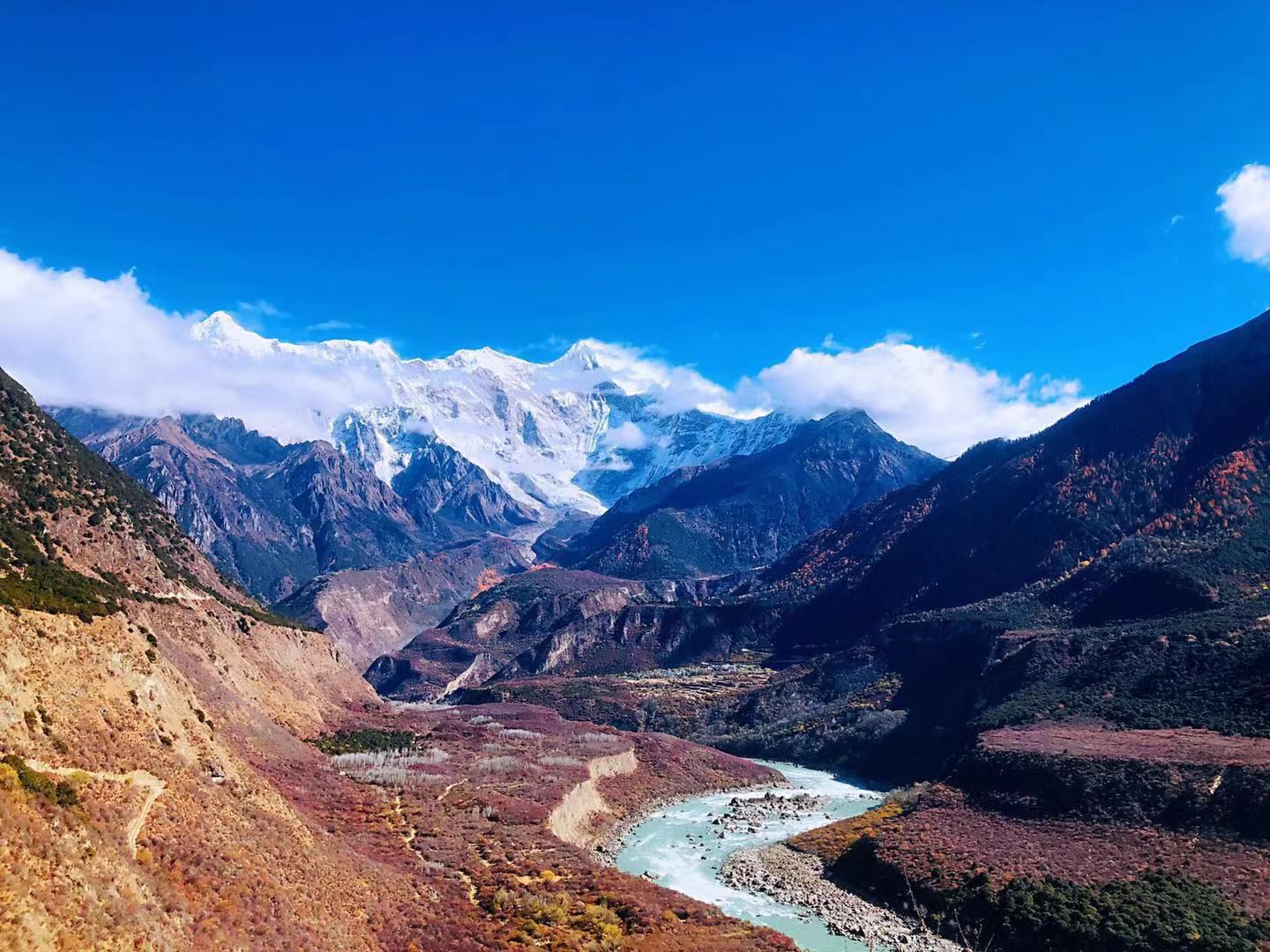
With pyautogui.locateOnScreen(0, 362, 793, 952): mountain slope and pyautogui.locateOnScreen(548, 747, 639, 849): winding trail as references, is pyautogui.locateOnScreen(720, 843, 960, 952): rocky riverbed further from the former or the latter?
pyautogui.locateOnScreen(548, 747, 639, 849): winding trail

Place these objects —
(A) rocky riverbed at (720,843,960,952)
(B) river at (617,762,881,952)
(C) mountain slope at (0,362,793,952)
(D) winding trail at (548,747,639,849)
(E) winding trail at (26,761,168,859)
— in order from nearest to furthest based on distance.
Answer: (C) mountain slope at (0,362,793,952)
(E) winding trail at (26,761,168,859)
(A) rocky riverbed at (720,843,960,952)
(B) river at (617,762,881,952)
(D) winding trail at (548,747,639,849)

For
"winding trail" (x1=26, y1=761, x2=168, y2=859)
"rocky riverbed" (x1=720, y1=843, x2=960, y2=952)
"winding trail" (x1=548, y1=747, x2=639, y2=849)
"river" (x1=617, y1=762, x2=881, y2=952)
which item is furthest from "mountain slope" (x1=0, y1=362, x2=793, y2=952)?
"rocky riverbed" (x1=720, y1=843, x2=960, y2=952)

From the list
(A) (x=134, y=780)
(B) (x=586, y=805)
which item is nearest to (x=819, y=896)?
(B) (x=586, y=805)

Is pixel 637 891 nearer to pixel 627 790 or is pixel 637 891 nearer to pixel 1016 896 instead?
pixel 1016 896

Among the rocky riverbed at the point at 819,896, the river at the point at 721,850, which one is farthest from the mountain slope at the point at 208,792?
the rocky riverbed at the point at 819,896

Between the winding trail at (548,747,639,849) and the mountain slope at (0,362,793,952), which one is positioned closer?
the mountain slope at (0,362,793,952)

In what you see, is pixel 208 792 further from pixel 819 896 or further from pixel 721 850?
pixel 721 850

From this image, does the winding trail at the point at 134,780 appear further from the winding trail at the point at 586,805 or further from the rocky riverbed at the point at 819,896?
the rocky riverbed at the point at 819,896

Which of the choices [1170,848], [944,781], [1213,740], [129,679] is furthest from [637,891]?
[1213,740]
